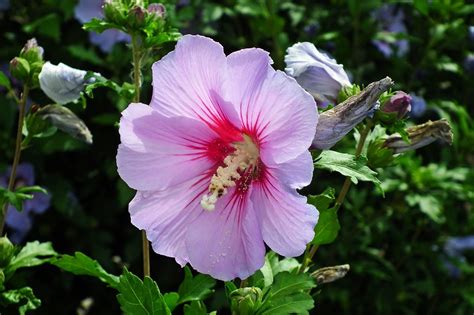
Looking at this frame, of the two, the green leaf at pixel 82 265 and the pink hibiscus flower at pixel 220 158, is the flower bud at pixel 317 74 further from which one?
the green leaf at pixel 82 265

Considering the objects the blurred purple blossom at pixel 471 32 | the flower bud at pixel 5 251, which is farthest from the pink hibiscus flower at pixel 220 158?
the blurred purple blossom at pixel 471 32

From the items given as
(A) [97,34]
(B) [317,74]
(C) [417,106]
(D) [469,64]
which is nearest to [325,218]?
(B) [317,74]

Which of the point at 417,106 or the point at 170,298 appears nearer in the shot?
the point at 170,298

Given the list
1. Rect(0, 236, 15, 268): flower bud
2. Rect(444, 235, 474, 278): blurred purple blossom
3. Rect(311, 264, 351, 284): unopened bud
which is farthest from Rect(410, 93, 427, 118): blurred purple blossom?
Rect(0, 236, 15, 268): flower bud

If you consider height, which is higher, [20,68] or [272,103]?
[272,103]

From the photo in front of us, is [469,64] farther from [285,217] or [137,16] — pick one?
[285,217]

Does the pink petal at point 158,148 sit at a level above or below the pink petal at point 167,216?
above

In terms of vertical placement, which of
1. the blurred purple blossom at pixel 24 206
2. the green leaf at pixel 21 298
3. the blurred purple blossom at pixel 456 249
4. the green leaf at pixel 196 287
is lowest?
the blurred purple blossom at pixel 456 249

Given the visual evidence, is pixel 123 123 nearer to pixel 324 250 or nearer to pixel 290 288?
pixel 290 288
